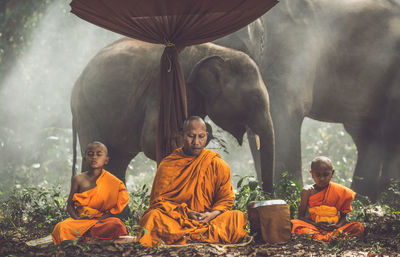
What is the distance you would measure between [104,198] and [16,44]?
6.65 meters

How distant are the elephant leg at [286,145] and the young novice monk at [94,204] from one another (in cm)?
308

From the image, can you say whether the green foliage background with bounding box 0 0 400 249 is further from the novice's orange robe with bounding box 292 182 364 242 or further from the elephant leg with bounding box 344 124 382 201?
the novice's orange robe with bounding box 292 182 364 242

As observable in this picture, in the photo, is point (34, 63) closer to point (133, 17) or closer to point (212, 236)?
point (133, 17)

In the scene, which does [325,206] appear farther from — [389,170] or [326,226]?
[389,170]

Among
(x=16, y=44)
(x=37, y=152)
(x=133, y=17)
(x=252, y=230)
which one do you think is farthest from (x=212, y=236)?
(x=37, y=152)

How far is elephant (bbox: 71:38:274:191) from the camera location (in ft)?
20.5

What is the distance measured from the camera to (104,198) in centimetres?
475

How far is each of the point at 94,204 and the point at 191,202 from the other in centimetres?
86

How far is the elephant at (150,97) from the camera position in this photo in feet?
20.5

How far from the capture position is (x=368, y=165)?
28.7 feet

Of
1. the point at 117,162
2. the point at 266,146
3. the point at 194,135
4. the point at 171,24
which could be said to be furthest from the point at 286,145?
the point at 194,135

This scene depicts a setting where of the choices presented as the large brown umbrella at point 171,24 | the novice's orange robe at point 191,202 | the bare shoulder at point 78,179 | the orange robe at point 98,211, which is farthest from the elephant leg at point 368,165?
the bare shoulder at point 78,179

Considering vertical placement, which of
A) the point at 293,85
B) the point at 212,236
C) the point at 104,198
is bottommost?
the point at 212,236

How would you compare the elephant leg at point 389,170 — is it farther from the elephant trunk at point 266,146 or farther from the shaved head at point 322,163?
the shaved head at point 322,163
